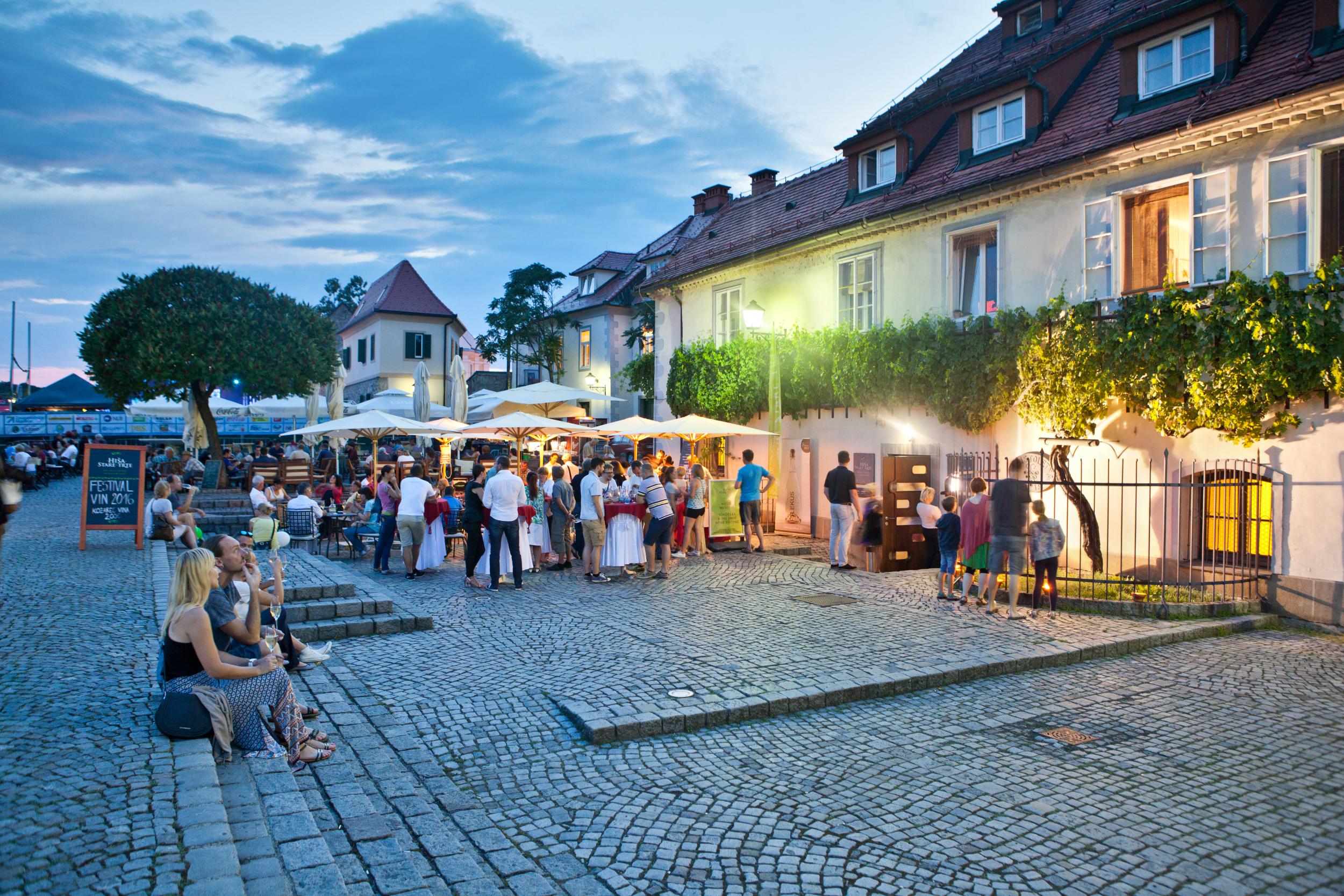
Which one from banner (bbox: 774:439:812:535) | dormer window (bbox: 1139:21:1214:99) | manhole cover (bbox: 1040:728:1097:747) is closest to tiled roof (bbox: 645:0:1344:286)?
dormer window (bbox: 1139:21:1214:99)

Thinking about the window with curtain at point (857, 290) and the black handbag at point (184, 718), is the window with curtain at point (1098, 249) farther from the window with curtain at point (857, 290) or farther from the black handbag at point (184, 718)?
the black handbag at point (184, 718)

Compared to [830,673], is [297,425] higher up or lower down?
higher up

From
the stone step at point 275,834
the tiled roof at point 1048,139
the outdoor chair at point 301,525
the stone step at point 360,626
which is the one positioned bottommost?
the stone step at point 360,626

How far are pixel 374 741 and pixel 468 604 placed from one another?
17.5 ft

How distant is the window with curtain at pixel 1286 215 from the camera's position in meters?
11.5

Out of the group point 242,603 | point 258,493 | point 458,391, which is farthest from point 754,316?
point 242,603

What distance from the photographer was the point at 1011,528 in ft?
35.3

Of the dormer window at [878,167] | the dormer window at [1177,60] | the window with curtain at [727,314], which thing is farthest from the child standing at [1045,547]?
the window with curtain at [727,314]

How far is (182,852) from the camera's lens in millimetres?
3943

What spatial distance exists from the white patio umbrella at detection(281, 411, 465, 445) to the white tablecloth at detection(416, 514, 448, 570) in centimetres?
587

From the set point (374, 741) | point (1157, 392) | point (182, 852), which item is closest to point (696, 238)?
point (1157, 392)

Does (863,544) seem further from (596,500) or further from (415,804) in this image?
(415,804)

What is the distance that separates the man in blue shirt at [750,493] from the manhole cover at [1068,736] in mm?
10286

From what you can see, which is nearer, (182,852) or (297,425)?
(182,852)
